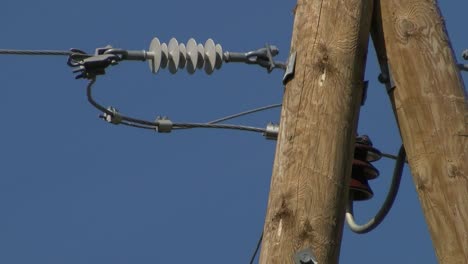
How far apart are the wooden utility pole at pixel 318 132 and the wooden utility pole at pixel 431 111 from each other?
0.16 meters

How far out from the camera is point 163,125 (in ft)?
23.8

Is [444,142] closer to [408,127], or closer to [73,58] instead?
[408,127]

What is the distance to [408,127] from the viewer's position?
5.95m

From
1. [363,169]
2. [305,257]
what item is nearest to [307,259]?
[305,257]

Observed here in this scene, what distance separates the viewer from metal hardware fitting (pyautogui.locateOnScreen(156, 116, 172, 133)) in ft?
23.8

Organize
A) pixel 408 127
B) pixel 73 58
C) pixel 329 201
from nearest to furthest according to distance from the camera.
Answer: pixel 329 201, pixel 408 127, pixel 73 58

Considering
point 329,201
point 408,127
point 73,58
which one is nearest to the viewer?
point 329,201

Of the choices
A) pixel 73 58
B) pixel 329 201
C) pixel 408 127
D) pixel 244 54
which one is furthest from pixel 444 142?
pixel 73 58

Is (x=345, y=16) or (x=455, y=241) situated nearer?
(x=455, y=241)

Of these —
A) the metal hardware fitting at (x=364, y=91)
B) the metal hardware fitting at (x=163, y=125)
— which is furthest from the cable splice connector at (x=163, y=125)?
the metal hardware fitting at (x=364, y=91)

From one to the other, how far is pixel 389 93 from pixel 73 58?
1562 millimetres

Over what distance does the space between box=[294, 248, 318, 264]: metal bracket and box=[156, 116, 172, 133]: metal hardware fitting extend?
6.63 ft

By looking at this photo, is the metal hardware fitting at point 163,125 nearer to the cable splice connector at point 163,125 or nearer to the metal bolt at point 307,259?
the cable splice connector at point 163,125

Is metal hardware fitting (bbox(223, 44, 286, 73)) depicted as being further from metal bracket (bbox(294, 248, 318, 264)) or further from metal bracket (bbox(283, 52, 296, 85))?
metal bracket (bbox(294, 248, 318, 264))
